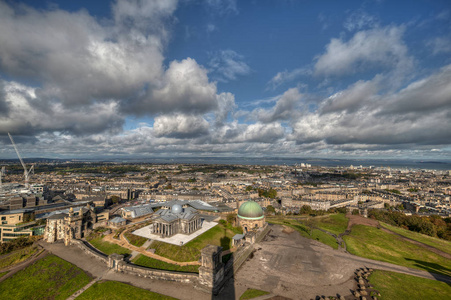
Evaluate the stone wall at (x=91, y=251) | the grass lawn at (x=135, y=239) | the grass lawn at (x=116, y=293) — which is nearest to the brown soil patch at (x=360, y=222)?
the grass lawn at (x=135, y=239)

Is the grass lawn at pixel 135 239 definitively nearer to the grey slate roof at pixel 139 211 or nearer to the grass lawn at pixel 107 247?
the grass lawn at pixel 107 247

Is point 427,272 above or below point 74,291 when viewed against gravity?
below

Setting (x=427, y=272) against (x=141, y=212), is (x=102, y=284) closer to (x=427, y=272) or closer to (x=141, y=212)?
(x=141, y=212)

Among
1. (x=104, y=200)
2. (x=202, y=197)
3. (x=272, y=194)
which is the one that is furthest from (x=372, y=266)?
(x=104, y=200)

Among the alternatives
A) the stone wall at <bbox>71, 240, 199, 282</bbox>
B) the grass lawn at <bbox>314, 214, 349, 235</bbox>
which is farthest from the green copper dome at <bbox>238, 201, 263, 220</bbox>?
the stone wall at <bbox>71, 240, 199, 282</bbox>

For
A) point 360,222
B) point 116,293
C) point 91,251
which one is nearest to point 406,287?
point 360,222

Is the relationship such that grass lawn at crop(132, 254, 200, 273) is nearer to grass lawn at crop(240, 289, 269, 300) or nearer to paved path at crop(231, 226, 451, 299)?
paved path at crop(231, 226, 451, 299)

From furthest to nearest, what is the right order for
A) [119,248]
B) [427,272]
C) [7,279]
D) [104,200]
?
1. [104,200]
2. [119,248]
3. [427,272]
4. [7,279]
